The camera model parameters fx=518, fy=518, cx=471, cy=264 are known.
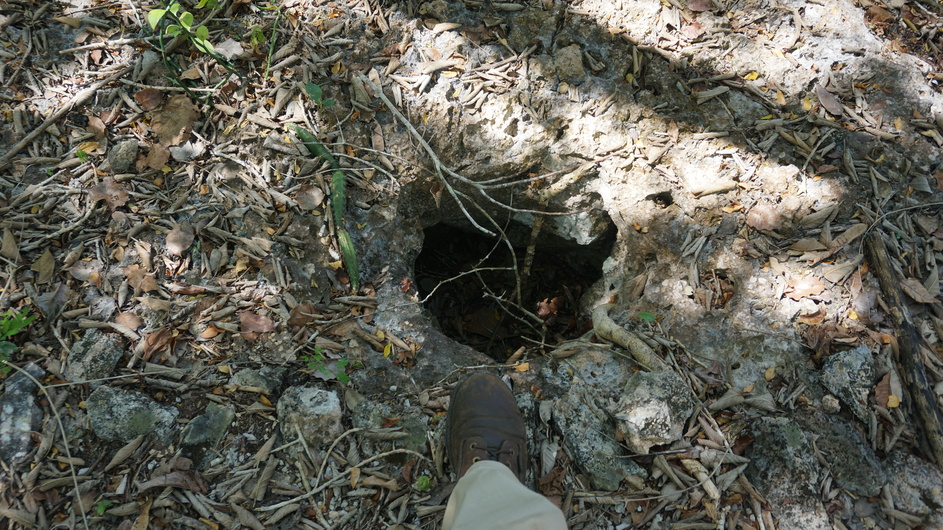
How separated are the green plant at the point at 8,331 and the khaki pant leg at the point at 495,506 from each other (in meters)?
2.03

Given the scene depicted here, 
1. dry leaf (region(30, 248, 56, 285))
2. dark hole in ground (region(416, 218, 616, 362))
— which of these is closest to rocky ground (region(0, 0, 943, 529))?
dry leaf (region(30, 248, 56, 285))

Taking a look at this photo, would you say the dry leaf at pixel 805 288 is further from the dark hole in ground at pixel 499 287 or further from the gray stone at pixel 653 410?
the dark hole in ground at pixel 499 287

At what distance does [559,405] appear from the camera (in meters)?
2.38

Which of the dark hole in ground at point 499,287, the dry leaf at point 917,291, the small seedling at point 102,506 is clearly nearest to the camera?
the small seedling at point 102,506

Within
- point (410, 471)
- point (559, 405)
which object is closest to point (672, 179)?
point (559, 405)

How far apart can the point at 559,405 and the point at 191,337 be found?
1.75 m

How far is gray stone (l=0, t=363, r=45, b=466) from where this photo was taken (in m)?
2.10

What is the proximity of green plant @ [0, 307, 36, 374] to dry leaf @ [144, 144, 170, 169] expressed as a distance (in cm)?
94

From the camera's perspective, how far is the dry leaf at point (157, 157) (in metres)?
2.75

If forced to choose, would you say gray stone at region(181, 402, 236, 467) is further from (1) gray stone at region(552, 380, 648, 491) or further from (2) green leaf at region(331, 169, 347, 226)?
(1) gray stone at region(552, 380, 648, 491)

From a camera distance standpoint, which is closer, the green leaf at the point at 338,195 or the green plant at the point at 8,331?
the green plant at the point at 8,331

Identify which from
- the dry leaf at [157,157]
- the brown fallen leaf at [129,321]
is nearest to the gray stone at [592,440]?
the brown fallen leaf at [129,321]

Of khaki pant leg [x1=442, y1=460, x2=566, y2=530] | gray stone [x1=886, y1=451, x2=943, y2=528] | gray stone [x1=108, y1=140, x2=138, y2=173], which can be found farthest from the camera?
gray stone [x1=108, y1=140, x2=138, y2=173]

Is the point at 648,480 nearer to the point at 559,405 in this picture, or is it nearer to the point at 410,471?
the point at 559,405
